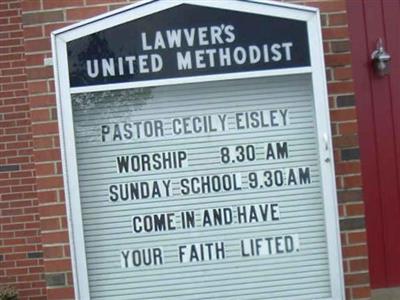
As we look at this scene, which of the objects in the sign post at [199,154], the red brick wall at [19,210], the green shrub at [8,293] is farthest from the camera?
the red brick wall at [19,210]

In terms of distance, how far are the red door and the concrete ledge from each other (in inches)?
1.7

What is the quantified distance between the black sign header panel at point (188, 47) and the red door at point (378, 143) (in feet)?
3.47

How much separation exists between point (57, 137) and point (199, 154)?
87 cm

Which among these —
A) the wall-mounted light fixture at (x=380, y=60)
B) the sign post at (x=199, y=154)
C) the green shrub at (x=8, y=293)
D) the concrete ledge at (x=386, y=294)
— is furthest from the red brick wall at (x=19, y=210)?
the wall-mounted light fixture at (x=380, y=60)

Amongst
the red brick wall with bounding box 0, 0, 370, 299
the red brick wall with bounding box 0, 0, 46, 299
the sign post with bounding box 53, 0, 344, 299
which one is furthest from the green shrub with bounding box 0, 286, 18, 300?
the sign post with bounding box 53, 0, 344, 299

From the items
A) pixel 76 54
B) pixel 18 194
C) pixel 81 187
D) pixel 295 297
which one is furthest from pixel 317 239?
pixel 18 194

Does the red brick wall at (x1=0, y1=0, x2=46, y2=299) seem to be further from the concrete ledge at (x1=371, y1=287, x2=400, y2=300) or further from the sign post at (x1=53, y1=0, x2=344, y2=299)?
the concrete ledge at (x1=371, y1=287, x2=400, y2=300)

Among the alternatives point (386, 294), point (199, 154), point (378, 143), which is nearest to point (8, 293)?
point (199, 154)

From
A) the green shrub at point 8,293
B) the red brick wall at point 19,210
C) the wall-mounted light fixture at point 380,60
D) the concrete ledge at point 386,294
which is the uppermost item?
the wall-mounted light fixture at point 380,60

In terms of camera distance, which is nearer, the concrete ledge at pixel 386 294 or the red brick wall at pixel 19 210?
the concrete ledge at pixel 386 294

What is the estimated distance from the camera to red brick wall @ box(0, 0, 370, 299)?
14.3 ft

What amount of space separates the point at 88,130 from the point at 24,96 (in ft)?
5.46

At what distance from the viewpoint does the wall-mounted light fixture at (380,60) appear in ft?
17.0

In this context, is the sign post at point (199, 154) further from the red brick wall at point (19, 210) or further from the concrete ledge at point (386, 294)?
the red brick wall at point (19, 210)
